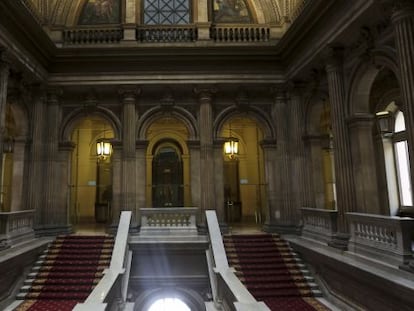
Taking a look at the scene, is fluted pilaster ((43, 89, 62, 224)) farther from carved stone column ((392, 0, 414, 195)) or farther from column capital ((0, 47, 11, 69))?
carved stone column ((392, 0, 414, 195))

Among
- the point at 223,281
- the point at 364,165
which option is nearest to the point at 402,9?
the point at 364,165

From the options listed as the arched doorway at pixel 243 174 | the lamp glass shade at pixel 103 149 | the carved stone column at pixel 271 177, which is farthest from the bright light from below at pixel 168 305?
the arched doorway at pixel 243 174

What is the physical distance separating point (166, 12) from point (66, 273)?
10853 millimetres

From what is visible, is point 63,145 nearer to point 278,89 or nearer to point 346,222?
point 278,89

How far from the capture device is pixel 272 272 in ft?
29.6

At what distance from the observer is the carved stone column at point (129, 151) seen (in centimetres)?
1214

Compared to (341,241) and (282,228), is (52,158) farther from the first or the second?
(341,241)

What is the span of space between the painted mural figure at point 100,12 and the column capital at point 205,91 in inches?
183

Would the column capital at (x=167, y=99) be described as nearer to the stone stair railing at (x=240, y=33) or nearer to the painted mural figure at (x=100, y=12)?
the stone stair railing at (x=240, y=33)

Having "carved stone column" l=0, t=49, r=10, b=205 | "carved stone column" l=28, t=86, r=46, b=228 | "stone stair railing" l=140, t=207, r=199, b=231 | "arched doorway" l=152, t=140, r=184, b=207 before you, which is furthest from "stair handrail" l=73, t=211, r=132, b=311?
"arched doorway" l=152, t=140, r=184, b=207

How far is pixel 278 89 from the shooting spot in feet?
41.9

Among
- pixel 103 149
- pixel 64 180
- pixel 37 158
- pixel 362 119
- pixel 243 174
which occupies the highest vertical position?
pixel 103 149

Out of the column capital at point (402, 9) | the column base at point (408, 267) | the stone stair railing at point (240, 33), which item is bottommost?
the column base at point (408, 267)

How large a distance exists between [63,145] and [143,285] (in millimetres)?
6277
